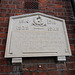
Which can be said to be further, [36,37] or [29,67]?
[36,37]

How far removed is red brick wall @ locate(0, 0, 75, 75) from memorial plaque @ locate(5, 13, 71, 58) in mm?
139

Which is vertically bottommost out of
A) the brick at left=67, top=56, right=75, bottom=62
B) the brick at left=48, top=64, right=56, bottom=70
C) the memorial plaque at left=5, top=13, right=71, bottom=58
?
the brick at left=48, top=64, right=56, bottom=70

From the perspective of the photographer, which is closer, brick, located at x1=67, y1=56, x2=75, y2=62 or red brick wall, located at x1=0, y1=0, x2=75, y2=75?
red brick wall, located at x1=0, y1=0, x2=75, y2=75

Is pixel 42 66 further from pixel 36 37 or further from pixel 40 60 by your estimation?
pixel 36 37

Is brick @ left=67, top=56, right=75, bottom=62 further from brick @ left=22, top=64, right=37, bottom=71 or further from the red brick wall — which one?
brick @ left=22, top=64, right=37, bottom=71

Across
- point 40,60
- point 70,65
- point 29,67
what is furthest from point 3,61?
point 70,65

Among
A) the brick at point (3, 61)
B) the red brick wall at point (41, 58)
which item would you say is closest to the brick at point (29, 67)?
the red brick wall at point (41, 58)

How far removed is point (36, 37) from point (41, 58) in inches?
15.0

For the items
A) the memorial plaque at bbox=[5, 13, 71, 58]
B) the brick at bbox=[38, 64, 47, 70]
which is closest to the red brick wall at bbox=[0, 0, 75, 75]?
the brick at bbox=[38, 64, 47, 70]

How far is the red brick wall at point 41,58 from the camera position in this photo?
1.34m

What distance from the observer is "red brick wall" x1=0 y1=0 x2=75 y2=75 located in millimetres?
1340

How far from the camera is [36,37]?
1.47m

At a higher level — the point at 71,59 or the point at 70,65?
the point at 71,59

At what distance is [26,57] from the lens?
4.56ft
